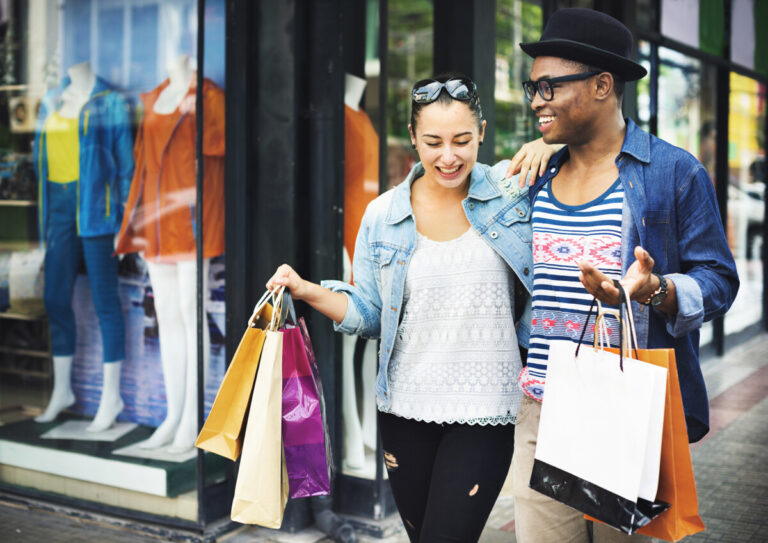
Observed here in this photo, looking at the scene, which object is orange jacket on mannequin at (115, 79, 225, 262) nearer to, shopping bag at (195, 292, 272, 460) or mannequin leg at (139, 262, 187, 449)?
mannequin leg at (139, 262, 187, 449)

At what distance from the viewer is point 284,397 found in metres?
2.54

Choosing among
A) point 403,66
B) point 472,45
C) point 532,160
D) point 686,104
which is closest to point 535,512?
point 532,160

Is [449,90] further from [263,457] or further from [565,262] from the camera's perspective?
[263,457]

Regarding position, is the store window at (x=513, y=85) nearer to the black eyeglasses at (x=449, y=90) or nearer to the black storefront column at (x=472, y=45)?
the black storefront column at (x=472, y=45)

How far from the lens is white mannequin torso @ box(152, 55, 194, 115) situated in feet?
15.1

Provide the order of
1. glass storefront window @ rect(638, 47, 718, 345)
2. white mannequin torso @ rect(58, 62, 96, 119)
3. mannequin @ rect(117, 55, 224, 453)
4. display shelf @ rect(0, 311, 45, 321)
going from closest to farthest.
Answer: mannequin @ rect(117, 55, 224, 453) < white mannequin torso @ rect(58, 62, 96, 119) < display shelf @ rect(0, 311, 45, 321) < glass storefront window @ rect(638, 47, 718, 345)

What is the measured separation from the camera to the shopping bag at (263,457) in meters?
2.45

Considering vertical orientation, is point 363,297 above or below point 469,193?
below

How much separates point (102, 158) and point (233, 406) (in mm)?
2880

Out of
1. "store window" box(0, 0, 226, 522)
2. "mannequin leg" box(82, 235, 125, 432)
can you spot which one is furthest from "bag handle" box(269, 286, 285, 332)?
"mannequin leg" box(82, 235, 125, 432)

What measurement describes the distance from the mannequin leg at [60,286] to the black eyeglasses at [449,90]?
3.15m

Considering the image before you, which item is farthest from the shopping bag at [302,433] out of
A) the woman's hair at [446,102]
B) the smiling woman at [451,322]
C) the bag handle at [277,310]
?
the woman's hair at [446,102]

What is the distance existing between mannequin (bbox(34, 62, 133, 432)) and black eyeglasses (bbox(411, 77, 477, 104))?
274cm

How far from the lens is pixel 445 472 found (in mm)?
2574
